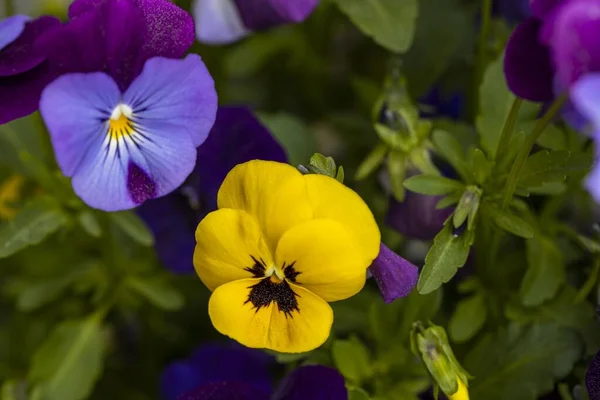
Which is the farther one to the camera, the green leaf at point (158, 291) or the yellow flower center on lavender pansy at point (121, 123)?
the green leaf at point (158, 291)

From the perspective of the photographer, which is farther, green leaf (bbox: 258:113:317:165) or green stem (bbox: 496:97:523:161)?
green leaf (bbox: 258:113:317:165)

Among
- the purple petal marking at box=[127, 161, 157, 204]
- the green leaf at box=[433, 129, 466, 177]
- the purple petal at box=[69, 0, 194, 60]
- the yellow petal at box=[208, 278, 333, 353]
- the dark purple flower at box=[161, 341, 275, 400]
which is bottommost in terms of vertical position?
the dark purple flower at box=[161, 341, 275, 400]

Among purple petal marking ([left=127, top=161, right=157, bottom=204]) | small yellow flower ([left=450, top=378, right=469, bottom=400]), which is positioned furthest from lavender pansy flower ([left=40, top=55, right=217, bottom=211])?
small yellow flower ([left=450, top=378, right=469, bottom=400])

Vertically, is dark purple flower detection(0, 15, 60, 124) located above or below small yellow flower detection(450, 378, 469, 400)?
above

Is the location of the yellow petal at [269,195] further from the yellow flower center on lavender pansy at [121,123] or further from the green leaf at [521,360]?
the green leaf at [521,360]

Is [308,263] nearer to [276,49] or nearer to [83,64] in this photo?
[83,64]

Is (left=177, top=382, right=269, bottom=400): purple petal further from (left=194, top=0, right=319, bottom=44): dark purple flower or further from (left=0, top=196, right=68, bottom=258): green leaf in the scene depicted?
(left=194, top=0, right=319, bottom=44): dark purple flower

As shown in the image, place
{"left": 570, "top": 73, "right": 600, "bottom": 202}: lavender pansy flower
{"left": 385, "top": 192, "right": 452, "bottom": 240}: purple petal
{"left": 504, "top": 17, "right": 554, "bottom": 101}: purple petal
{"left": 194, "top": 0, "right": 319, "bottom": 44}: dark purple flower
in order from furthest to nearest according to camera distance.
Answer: {"left": 194, "top": 0, "right": 319, "bottom": 44}: dark purple flower
{"left": 385, "top": 192, "right": 452, "bottom": 240}: purple petal
{"left": 504, "top": 17, "right": 554, "bottom": 101}: purple petal
{"left": 570, "top": 73, "right": 600, "bottom": 202}: lavender pansy flower

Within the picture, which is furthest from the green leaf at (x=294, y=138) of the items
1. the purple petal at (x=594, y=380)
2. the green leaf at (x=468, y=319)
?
the purple petal at (x=594, y=380)

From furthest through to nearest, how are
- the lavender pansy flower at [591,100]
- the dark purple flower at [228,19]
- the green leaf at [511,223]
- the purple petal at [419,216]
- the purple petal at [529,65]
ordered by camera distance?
1. the dark purple flower at [228,19]
2. the purple petal at [419,216]
3. the green leaf at [511,223]
4. the purple petal at [529,65]
5. the lavender pansy flower at [591,100]
